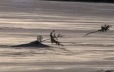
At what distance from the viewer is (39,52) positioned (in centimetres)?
1658

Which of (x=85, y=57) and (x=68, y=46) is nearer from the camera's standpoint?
(x=85, y=57)

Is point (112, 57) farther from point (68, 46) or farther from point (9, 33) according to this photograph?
point (9, 33)

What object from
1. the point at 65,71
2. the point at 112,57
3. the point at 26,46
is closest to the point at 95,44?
the point at 26,46

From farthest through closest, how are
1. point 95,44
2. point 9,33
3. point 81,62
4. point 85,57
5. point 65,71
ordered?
1. point 9,33
2. point 95,44
3. point 85,57
4. point 81,62
5. point 65,71

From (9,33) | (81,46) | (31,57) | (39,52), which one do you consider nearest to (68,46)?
(81,46)

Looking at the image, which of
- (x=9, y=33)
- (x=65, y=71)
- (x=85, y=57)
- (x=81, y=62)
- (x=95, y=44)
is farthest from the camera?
(x=9, y=33)

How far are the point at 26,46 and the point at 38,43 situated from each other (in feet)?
1.50

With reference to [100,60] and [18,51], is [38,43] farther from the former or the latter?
[100,60]

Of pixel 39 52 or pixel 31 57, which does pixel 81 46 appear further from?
pixel 31 57

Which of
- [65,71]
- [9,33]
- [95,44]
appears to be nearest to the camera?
[65,71]

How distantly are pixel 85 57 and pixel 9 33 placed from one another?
25.8 ft

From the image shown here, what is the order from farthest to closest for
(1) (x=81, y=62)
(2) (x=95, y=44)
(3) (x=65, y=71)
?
1. (2) (x=95, y=44)
2. (1) (x=81, y=62)
3. (3) (x=65, y=71)

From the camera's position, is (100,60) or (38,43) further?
(38,43)

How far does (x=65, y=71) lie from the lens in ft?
42.9
